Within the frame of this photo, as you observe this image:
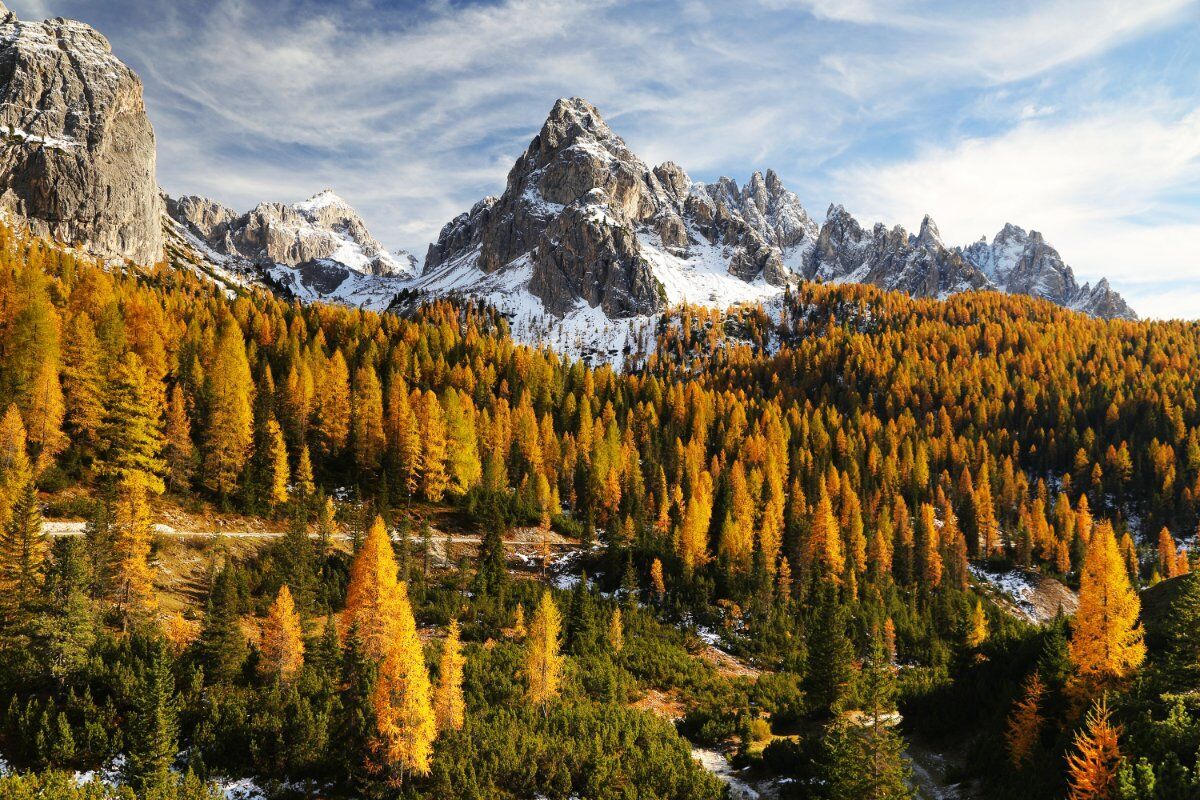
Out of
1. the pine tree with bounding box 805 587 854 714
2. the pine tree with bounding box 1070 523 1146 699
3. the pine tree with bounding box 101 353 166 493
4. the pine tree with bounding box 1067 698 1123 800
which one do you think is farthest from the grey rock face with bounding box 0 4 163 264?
the pine tree with bounding box 1067 698 1123 800

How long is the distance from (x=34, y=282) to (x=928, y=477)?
129 m

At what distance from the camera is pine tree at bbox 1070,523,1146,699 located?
26250 mm

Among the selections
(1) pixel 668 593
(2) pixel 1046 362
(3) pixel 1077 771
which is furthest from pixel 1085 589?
(2) pixel 1046 362

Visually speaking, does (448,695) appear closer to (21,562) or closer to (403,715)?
(403,715)

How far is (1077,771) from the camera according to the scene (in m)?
20.2

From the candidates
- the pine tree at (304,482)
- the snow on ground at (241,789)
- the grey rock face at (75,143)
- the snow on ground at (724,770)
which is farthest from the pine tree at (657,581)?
the grey rock face at (75,143)

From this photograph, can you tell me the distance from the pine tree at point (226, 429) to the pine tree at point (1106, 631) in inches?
2356

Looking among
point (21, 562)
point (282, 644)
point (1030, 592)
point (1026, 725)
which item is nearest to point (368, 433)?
point (282, 644)

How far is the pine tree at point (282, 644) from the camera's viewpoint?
30734mm

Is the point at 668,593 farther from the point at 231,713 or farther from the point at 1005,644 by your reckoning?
the point at 231,713

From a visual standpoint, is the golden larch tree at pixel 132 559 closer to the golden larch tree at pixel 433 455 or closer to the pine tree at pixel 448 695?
the pine tree at pixel 448 695

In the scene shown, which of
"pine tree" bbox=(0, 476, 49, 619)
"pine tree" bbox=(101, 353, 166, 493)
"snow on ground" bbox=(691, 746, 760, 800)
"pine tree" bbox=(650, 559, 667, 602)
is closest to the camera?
"pine tree" bbox=(0, 476, 49, 619)

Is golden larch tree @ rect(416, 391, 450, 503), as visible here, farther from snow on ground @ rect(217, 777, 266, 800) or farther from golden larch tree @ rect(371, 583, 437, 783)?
snow on ground @ rect(217, 777, 266, 800)

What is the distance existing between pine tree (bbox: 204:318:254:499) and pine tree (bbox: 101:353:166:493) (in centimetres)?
423
